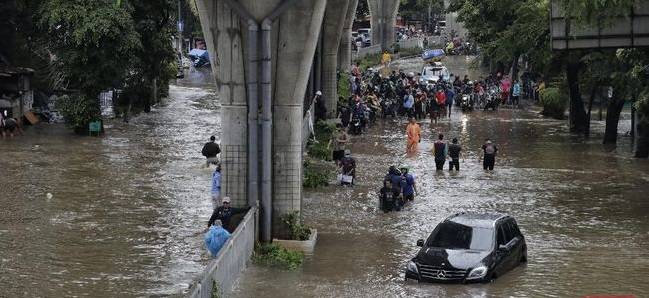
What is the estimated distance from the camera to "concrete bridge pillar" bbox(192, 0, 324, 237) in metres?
23.1

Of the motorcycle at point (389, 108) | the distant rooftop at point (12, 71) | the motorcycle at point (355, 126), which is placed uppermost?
the distant rooftop at point (12, 71)

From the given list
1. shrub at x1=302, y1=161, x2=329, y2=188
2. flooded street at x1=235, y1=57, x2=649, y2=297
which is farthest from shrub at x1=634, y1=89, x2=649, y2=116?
shrub at x1=302, y1=161, x2=329, y2=188

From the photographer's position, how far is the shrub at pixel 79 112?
4444 cm

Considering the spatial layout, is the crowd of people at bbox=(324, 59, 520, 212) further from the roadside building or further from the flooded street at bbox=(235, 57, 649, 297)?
the roadside building

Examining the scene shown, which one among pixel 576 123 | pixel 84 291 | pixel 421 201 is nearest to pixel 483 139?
pixel 576 123

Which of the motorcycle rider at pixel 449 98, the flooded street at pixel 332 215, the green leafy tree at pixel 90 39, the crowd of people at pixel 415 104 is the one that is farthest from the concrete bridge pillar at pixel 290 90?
the motorcycle rider at pixel 449 98

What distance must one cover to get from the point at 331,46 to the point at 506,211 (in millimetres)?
22335

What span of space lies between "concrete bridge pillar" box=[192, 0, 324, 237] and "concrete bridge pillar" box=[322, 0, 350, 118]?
80.3ft

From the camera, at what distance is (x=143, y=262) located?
73.7 ft

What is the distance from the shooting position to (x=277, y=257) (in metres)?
22.4

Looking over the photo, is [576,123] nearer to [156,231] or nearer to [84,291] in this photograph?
[156,231]

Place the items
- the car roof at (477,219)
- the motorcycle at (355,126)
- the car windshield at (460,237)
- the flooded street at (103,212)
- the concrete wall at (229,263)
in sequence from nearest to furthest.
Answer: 1. the concrete wall at (229,263)
2. the flooded street at (103,212)
3. the car windshield at (460,237)
4. the car roof at (477,219)
5. the motorcycle at (355,126)

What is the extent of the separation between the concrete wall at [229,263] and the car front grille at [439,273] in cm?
316

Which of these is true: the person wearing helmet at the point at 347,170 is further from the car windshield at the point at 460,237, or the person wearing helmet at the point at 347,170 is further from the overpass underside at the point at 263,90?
the car windshield at the point at 460,237
